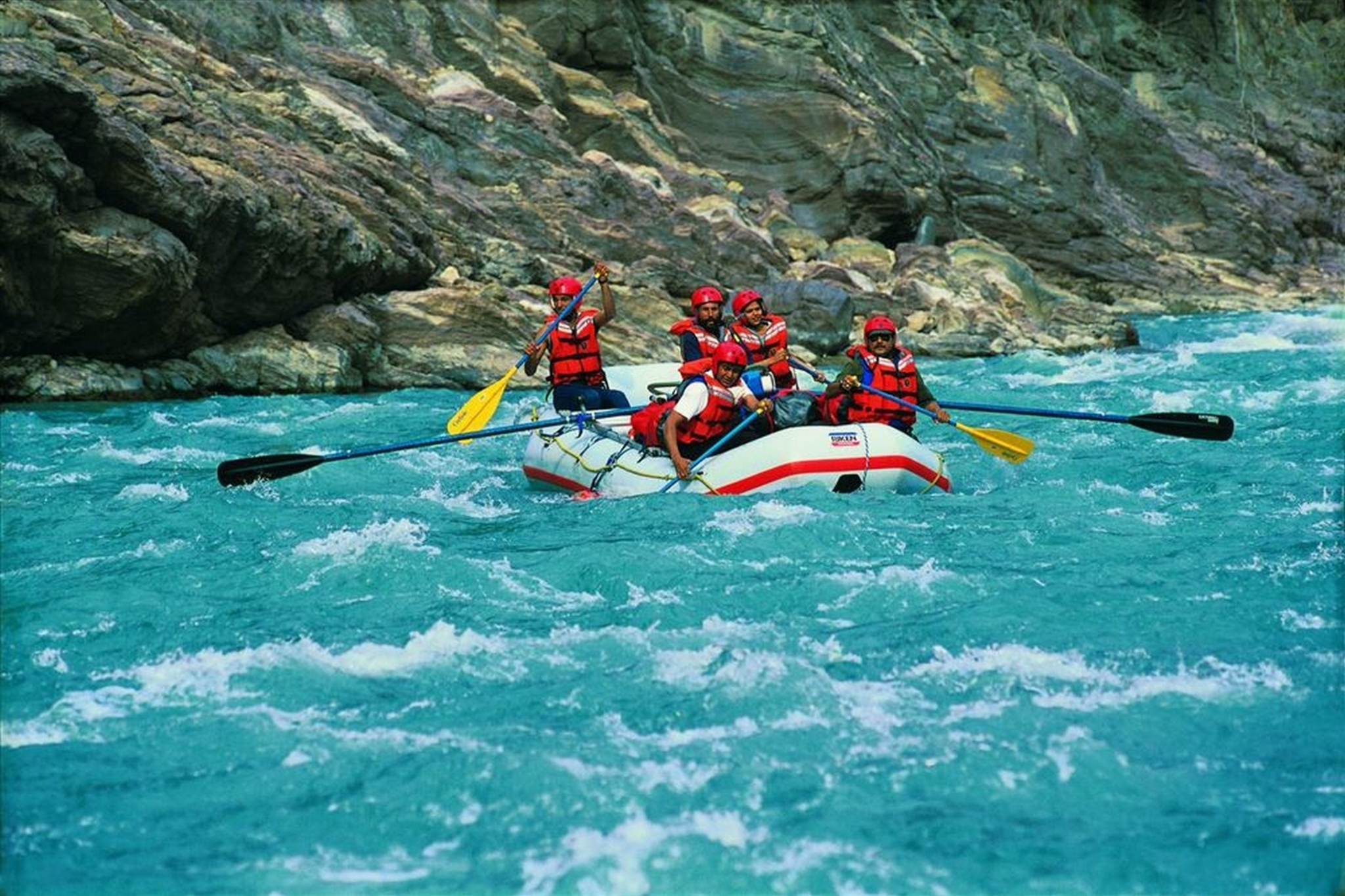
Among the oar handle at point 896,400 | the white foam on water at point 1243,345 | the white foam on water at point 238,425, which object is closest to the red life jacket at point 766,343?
the oar handle at point 896,400

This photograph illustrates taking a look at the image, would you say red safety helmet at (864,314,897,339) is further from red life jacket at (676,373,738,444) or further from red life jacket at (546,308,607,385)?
red life jacket at (546,308,607,385)

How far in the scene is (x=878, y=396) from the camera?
8875 millimetres

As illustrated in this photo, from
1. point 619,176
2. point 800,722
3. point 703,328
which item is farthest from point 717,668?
point 619,176

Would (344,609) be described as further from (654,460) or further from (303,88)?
(303,88)

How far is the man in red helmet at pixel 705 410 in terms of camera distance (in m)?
8.27

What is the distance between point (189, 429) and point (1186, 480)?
7270 millimetres

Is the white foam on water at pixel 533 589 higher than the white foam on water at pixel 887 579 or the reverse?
the reverse

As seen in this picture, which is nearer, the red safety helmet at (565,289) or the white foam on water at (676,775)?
the white foam on water at (676,775)

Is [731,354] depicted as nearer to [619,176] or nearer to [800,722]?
[800,722]

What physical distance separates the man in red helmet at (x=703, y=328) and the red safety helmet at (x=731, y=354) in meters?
1.04

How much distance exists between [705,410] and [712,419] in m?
0.07

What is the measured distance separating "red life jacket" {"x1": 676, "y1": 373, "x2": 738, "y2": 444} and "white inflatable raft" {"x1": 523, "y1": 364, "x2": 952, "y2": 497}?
184 millimetres

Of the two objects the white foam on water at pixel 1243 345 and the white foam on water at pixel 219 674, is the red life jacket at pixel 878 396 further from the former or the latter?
the white foam on water at pixel 1243 345

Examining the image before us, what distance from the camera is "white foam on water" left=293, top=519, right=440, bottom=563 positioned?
7047mm
